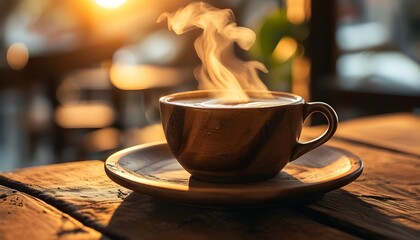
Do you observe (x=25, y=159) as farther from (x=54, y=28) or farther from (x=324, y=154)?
(x=324, y=154)

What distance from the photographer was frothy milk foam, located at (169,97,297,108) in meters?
0.65

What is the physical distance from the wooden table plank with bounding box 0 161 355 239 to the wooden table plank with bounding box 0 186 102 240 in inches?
0.5

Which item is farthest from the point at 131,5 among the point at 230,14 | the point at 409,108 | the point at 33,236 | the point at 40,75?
the point at 33,236

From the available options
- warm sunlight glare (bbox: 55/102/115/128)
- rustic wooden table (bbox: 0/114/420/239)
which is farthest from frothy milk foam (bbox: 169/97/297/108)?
warm sunlight glare (bbox: 55/102/115/128)

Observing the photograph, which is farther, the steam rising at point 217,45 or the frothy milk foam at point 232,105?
the steam rising at point 217,45

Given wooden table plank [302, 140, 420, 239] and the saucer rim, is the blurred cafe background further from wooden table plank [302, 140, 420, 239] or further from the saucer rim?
the saucer rim

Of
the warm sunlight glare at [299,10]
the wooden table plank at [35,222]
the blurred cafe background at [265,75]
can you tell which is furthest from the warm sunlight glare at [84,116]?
the wooden table plank at [35,222]

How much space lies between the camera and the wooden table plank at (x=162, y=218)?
572 millimetres

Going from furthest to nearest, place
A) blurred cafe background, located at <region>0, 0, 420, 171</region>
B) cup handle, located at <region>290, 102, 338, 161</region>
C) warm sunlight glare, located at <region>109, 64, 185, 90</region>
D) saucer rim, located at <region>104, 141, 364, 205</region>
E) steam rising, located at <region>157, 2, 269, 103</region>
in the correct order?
1. warm sunlight glare, located at <region>109, 64, 185, 90</region>
2. blurred cafe background, located at <region>0, 0, 420, 171</region>
3. steam rising, located at <region>157, 2, 269, 103</region>
4. cup handle, located at <region>290, 102, 338, 161</region>
5. saucer rim, located at <region>104, 141, 364, 205</region>

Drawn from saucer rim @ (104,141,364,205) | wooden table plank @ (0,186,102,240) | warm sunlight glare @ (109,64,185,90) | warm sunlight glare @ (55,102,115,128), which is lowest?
warm sunlight glare @ (55,102,115,128)

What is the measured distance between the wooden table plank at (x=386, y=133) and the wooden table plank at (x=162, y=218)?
17.5 inches

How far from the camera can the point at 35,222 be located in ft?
2.03

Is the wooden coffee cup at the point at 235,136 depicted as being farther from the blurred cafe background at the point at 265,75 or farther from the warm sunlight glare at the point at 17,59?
the warm sunlight glare at the point at 17,59

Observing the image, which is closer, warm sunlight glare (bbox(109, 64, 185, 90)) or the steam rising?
the steam rising
